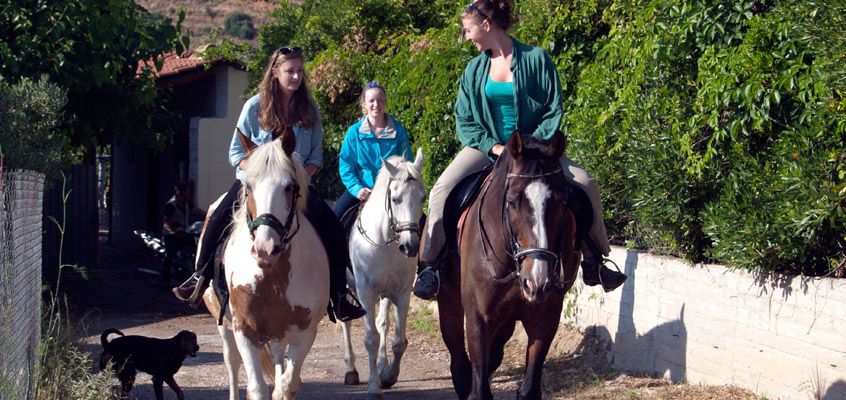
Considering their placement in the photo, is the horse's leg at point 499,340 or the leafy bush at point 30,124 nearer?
the horse's leg at point 499,340

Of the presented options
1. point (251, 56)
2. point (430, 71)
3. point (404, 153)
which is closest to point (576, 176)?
point (404, 153)

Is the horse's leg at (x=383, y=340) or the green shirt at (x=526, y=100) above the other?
the green shirt at (x=526, y=100)

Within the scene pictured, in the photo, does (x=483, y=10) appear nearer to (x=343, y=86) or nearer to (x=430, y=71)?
(x=430, y=71)

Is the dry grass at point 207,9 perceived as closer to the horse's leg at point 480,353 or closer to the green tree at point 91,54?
the green tree at point 91,54

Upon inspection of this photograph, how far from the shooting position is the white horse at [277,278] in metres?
5.64

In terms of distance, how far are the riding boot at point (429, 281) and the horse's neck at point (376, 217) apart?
1.76 metres

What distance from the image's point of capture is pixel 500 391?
8.54 m

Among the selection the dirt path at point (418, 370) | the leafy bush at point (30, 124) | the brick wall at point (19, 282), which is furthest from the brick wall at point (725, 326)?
the leafy bush at point (30, 124)

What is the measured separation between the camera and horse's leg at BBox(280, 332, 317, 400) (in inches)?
237

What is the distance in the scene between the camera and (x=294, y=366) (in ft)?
19.9

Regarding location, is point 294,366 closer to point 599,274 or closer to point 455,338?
point 455,338

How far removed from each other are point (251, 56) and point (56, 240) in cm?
826

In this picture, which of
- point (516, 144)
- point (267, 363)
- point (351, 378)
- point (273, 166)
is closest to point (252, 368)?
point (267, 363)

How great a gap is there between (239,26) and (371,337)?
4926 centimetres
